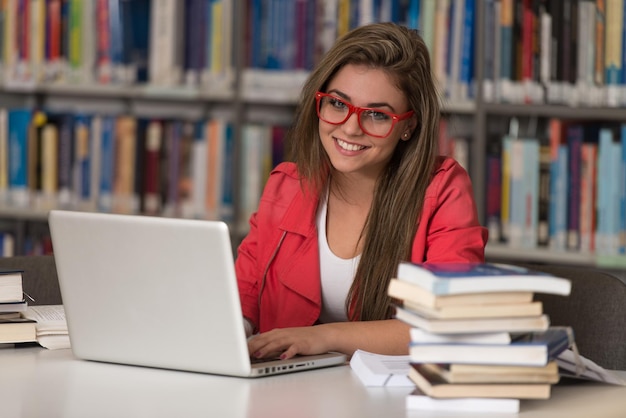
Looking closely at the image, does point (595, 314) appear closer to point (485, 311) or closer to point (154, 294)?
point (485, 311)

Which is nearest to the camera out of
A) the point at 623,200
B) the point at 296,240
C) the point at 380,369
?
the point at 380,369

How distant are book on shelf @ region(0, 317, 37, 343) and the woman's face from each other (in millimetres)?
645

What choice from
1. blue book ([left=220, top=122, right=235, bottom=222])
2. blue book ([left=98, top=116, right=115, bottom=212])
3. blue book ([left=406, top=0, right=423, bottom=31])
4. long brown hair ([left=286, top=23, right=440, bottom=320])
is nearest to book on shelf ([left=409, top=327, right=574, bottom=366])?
long brown hair ([left=286, top=23, right=440, bottom=320])

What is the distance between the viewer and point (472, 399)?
1430 millimetres

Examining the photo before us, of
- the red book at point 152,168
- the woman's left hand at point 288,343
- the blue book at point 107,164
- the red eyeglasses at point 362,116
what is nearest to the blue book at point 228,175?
the red book at point 152,168

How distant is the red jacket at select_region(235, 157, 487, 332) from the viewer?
6.76 feet

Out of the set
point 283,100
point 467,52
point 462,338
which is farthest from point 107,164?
point 462,338

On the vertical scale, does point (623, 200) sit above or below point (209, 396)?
above

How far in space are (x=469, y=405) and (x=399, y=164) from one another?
2.74 ft

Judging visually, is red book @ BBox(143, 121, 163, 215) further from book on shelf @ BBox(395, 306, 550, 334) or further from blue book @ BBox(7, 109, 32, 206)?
book on shelf @ BBox(395, 306, 550, 334)

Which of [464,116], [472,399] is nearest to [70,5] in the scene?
[464,116]

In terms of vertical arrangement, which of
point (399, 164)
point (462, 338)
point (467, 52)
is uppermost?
point (467, 52)

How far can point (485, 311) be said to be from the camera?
1.40 metres

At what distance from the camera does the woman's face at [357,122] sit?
207cm
